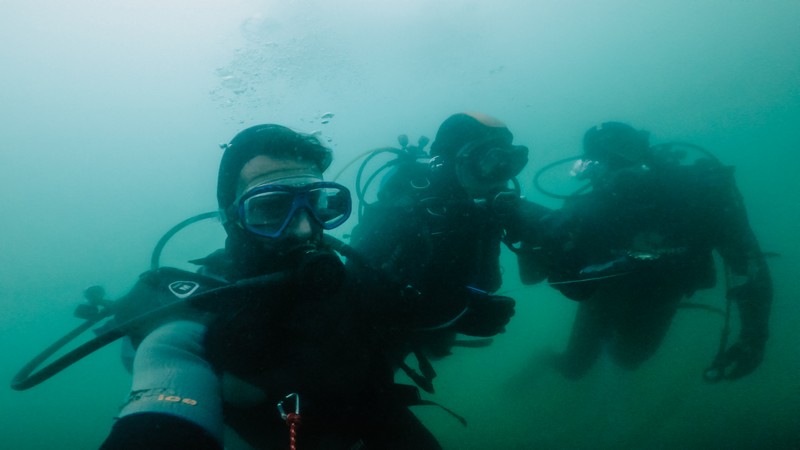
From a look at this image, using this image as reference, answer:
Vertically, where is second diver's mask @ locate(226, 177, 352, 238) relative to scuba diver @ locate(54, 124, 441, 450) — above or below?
above

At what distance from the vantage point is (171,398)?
1.46 m

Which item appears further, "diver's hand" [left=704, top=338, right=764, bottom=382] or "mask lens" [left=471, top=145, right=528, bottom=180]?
"diver's hand" [left=704, top=338, right=764, bottom=382]

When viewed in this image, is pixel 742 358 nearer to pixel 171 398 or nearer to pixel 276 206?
pixel 276 206

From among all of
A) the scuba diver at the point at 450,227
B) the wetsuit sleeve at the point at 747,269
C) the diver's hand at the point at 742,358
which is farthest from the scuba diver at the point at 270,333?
the wetsuit sleeve at the point at 747,269

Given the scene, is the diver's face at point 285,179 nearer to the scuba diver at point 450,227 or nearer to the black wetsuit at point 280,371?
the black wetsuit at point 280,371

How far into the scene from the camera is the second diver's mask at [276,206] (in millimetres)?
2703

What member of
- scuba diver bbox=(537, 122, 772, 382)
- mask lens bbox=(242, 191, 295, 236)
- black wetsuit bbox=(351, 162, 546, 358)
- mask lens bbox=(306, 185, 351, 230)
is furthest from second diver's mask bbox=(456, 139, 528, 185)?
mask lens bbox=(242, 191, 295, 236)

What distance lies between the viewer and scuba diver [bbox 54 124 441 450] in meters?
1.67

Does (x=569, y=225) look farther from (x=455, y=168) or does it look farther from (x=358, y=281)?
(x=358, y=281)

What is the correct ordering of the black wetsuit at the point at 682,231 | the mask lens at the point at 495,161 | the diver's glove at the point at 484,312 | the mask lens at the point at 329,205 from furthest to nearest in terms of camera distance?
the black wetsuit at the point at 682,231, the mask lens at the point at 495,161, the diver's glove at the point at 484,312, the mask lens at the point at 329,205

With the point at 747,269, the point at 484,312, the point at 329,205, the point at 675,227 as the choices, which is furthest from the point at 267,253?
the point at 747,269

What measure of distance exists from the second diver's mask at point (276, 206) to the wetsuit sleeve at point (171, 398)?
0.93 metres

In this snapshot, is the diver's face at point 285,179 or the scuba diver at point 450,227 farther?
the scuba diver at point 450,227

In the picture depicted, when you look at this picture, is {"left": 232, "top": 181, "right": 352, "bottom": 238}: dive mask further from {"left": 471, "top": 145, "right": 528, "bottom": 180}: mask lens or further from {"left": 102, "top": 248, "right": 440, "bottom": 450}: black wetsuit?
{"left": 471, "top": 145, "right": 528, "bottom": 180}: mask lens
